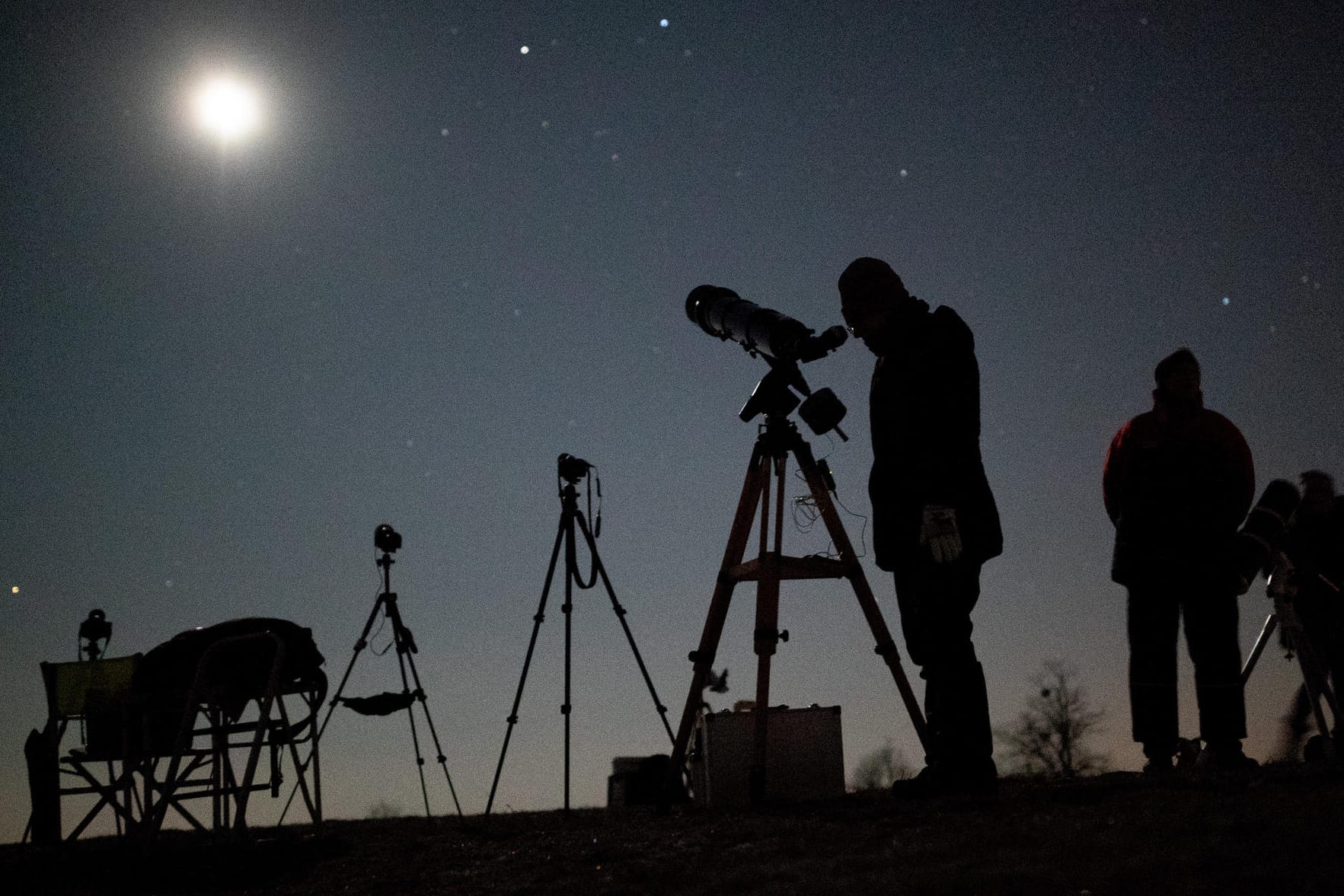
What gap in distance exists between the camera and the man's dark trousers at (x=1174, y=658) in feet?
15.8

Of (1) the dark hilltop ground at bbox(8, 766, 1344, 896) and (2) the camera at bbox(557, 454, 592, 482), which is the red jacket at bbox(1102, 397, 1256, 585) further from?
(2) the camera at bbox(557, 454, 592, 482)

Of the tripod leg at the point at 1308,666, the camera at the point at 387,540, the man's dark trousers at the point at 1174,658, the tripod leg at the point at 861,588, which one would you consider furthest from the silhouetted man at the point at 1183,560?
the camera at the point at 387,540

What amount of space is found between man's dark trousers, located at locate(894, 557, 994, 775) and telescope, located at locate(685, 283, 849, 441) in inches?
40.5

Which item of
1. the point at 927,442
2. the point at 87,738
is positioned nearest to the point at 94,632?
the point at 87,738

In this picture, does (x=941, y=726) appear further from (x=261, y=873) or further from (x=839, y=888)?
(x=261, y=873)

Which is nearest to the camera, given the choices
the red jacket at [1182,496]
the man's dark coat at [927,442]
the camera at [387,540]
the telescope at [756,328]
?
the man's dark coat at [927,442]

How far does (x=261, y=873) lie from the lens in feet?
15.7

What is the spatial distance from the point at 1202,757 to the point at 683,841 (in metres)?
2.54

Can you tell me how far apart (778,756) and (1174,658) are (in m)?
1.99

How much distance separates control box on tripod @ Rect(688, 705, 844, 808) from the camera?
17.4 feet

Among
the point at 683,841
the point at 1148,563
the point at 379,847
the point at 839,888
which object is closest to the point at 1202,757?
the point at 1148,563

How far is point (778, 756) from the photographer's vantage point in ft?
17.6

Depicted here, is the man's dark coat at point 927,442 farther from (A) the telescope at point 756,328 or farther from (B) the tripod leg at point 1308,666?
(B) the tripod leg at point 1308,666

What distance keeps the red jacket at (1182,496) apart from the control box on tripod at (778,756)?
1694 millimetres
